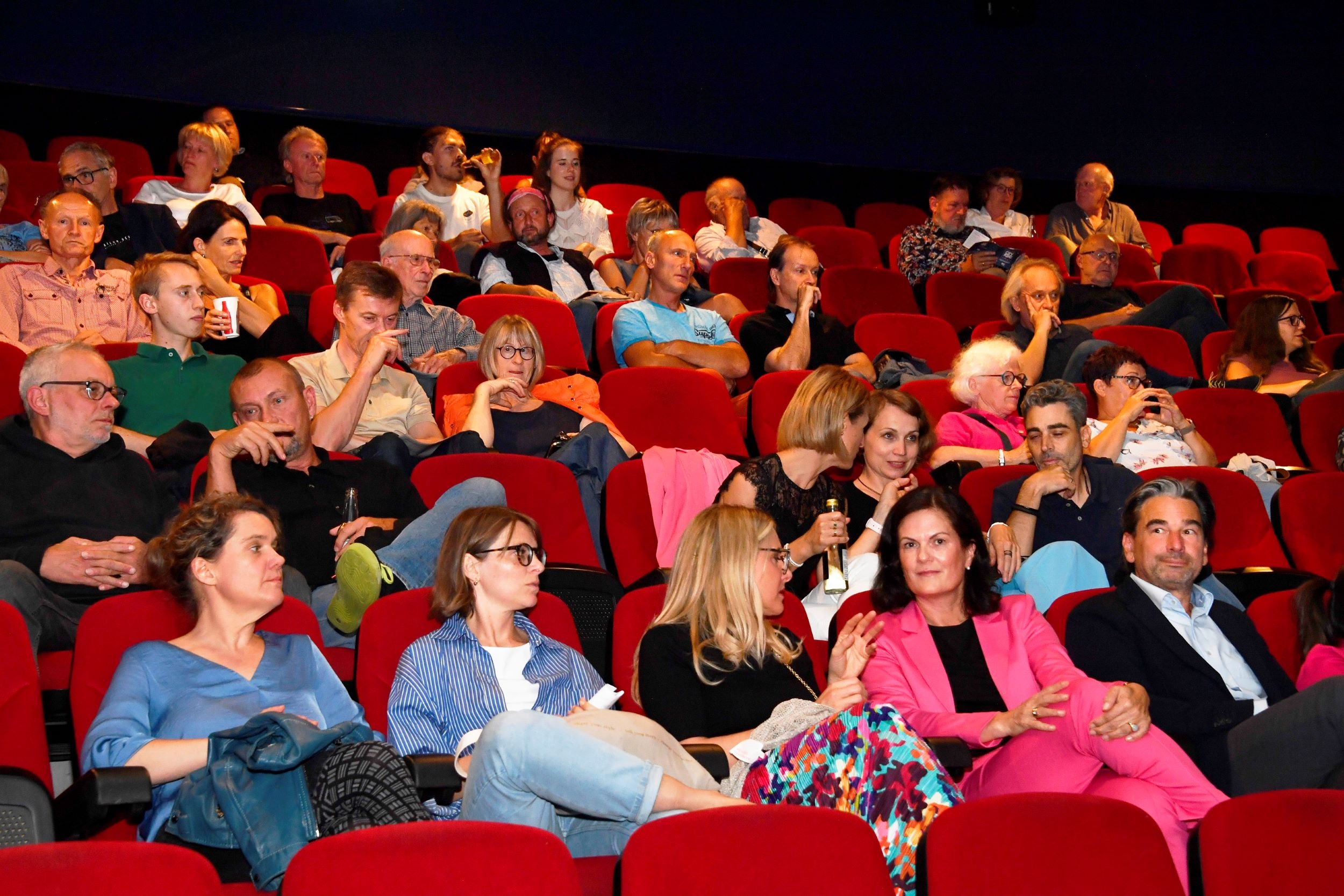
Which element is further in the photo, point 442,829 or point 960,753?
point 960,753

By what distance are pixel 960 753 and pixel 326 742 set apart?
1.04m

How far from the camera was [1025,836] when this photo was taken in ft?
5.81

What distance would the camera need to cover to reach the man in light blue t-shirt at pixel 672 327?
4.55 m

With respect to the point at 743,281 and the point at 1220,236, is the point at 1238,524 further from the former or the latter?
the point at 1220,236

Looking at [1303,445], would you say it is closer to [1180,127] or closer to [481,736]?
[481,736]

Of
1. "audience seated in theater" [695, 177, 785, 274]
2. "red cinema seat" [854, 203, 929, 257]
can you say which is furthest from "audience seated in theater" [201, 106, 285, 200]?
"red cinema seat" [854, 203, 929, 257]

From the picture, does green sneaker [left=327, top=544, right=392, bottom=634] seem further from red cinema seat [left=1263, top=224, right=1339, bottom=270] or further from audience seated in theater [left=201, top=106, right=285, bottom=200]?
red cinema seat [left=1263, top=224, right=1339, bottom=270]

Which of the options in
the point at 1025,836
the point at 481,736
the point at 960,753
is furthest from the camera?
the point at 960,753

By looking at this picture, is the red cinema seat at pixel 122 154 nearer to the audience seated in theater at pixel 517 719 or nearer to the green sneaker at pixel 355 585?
the green sneaker at pixel 355 585

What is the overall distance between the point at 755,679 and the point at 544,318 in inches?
95.5

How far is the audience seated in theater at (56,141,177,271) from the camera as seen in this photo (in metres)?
4.79

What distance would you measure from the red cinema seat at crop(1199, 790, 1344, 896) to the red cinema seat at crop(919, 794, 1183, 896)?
0.06 m

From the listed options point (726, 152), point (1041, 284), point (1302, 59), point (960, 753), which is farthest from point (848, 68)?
point (960, 753)

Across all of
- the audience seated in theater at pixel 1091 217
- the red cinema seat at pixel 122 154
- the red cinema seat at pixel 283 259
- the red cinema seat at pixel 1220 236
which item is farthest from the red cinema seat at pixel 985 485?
the red cinema seat at pixel 1220 236
